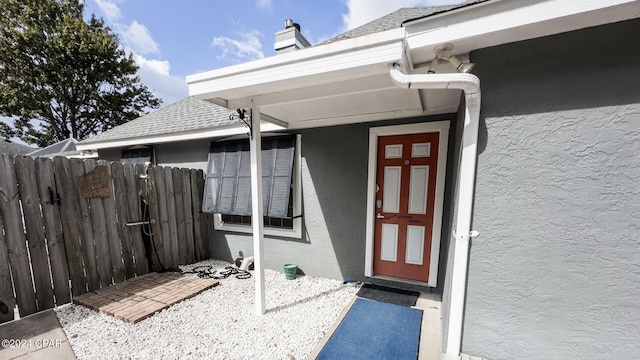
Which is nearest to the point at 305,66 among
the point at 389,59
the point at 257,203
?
the point at 389,59

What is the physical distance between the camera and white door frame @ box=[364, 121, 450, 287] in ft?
10.3

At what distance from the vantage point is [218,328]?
8.77ft

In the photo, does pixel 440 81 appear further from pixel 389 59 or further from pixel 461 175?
pixel 461 175

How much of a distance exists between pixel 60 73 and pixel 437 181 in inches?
743

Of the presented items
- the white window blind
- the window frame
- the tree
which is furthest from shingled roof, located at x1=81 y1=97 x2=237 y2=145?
the tree

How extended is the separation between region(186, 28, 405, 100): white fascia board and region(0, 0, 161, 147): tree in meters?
16.2

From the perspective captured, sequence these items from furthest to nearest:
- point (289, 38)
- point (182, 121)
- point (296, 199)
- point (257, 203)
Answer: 1. point (182, 121)
2. point (289, 38)
3. point (296, 199)
4. point (257, 203)

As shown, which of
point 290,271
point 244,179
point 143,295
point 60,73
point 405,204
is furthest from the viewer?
point 60,73

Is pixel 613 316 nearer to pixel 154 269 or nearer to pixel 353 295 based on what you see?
pixel 353 295

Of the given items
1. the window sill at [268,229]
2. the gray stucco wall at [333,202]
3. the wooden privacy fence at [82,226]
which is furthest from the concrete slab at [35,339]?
the gray stucco wall at [333,202]

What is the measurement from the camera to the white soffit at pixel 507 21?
1.38 meters

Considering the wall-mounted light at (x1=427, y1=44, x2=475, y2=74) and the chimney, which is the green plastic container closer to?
the wall-mounted light at (x1=427, y1=44, x2=475, y2=74)

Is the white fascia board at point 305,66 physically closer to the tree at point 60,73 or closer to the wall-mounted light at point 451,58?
the wall-mounted light at point 451,58

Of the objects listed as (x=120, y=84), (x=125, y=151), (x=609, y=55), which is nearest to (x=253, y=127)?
(x=609, y=55)
